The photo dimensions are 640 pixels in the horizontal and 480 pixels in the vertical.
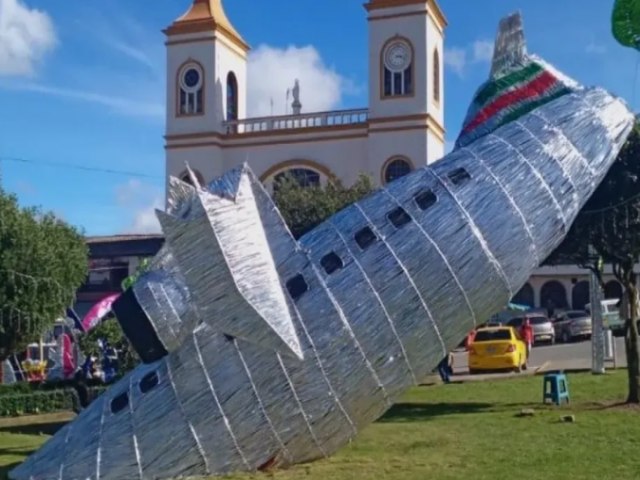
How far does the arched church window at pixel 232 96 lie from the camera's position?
5422 centimetres

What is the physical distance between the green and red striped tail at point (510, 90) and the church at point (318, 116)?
3099cm

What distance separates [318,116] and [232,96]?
24.4 ft

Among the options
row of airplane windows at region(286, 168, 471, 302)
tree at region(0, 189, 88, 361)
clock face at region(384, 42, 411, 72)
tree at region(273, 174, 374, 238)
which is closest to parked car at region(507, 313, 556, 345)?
tree at region(273, 174, 374, 238)

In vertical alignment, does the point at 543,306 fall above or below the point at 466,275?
below

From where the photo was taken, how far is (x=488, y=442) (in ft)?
45.9

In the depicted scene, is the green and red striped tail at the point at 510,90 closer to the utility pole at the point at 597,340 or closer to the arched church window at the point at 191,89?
the utility pole at the point at 597,340

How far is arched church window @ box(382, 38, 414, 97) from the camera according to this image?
157ft

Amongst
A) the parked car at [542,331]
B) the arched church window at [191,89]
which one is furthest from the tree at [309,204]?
the arched church window at [191,89]

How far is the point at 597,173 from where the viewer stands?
13.4 m

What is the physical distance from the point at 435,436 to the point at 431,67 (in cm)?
3616

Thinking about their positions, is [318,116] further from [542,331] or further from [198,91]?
[542,331]

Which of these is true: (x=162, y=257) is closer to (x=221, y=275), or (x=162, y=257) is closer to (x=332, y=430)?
(x=221, y=275)

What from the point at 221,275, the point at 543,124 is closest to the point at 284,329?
the point at 221,275

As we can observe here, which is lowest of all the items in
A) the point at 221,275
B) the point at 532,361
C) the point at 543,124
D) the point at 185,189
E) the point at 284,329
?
the point at 532,361
